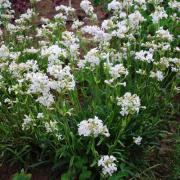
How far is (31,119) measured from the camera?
11.9ft

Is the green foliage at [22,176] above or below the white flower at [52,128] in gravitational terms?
below

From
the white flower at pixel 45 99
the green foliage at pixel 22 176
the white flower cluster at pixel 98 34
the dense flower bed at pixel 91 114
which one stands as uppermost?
the white flower cluster at pixel 98 34

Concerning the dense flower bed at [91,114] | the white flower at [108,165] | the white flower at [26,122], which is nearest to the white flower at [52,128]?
the dense flower bed at [91,114]

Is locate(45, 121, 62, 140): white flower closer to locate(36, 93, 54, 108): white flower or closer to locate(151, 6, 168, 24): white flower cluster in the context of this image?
locate(36, 93, 54, 108): white flower

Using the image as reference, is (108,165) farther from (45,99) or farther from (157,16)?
(157,16)

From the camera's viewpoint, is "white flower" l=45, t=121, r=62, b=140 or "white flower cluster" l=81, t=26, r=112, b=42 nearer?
"white flower" l=45, t=121, r=62, b=140

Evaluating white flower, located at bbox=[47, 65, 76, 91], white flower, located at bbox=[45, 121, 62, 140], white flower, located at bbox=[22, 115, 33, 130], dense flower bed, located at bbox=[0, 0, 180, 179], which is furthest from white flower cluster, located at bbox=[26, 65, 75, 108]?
white flower, located at bbox=[22, 115, 33, 130]

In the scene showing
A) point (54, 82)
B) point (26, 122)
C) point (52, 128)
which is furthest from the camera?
point (26, 122)

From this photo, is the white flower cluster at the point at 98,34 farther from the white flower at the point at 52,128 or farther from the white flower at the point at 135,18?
the white flower at the point at 52,128

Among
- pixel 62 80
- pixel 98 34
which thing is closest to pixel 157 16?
pixel 98 34

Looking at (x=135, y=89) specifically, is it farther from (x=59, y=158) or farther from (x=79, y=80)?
(x=59, y=158)

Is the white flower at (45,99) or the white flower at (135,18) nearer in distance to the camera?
the white flower at (45,99)

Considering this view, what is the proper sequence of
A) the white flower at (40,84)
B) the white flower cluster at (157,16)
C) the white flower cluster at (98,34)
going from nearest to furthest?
the white flower at (40,84)
the white flower cluster at (98,34)
the white flower cluster at (157,16)

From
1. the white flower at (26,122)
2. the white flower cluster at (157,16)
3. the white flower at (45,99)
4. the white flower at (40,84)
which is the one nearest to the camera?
the white flower at (40,84)
